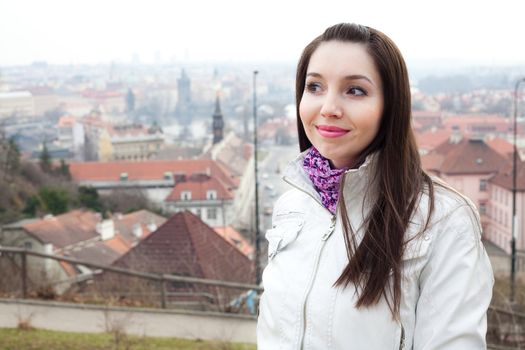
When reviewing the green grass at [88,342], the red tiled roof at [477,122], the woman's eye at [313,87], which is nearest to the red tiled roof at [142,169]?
the red tiled roof at [477,122]

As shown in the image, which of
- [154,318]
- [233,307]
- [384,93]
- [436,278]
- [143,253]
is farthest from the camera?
[143,253]

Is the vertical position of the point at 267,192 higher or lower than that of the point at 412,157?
lower

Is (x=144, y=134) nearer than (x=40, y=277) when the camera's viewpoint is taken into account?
No

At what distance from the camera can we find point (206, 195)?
2853 centimetres

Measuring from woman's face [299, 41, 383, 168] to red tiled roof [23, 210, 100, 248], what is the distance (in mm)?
15114

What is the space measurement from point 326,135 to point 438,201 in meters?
0.23

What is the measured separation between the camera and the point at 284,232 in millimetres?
1317

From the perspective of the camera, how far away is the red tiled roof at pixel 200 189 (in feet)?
93.9

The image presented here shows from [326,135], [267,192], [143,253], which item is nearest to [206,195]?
[267,192]

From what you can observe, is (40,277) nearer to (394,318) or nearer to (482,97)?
(394,318)

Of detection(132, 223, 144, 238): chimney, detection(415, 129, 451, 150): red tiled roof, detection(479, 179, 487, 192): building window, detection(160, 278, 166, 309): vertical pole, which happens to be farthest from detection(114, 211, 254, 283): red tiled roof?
detection(415, 129, 451, 150): red tiled roof

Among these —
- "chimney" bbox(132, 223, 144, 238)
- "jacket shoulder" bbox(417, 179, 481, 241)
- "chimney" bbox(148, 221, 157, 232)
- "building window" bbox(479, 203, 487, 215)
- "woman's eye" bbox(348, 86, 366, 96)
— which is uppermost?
"woman's eye" bbox(348, 86, 366, 96)

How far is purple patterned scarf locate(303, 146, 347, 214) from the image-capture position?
127 centimetres

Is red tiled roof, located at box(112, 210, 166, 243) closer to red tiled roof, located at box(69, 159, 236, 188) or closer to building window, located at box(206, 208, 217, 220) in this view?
building window, located at box(206, 208, 217, 220)
